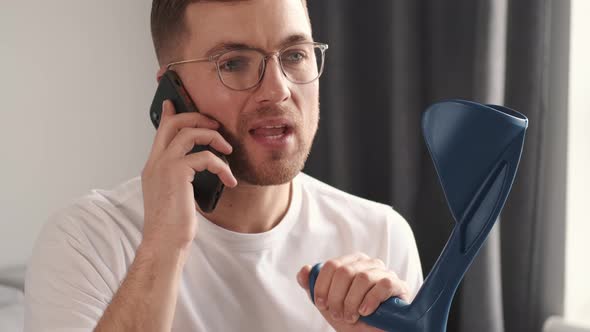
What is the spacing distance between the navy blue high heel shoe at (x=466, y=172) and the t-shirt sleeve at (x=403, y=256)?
2.26ft

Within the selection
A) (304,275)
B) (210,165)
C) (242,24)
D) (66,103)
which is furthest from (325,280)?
(66,103)

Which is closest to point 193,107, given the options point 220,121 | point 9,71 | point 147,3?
point 220,121

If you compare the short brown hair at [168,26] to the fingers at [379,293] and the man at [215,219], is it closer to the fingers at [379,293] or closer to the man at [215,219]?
the man at [215,219]

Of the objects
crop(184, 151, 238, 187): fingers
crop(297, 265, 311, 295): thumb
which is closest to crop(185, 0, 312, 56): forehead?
crop(184, 151, 238, 187): fingers

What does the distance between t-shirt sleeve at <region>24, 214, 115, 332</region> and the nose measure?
0.44m

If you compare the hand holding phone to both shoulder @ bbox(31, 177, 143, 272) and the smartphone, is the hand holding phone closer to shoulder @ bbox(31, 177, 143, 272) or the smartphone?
the smartphone

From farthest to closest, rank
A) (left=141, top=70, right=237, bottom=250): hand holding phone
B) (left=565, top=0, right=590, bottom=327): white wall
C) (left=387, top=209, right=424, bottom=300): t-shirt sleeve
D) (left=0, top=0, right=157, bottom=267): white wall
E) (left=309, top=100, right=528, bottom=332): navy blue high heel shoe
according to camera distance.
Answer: (left=0, top=0, right=157, bottom=267): white wall
(left=565, top=0, right=590, bottom=327): white wall
(left=387, top=209, right=424, bottom=300): t-shirt sleeve
(left=141, top=70, right=237, bottom=250): hand holding phone
(left=309, top=100, right=528, bottom=332): navy blue high heel shoe

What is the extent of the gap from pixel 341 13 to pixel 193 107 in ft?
3.80

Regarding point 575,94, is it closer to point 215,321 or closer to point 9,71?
point 215,321

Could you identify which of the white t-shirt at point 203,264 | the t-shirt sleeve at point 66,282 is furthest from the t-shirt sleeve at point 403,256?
the t-shirt sleeve at point 66,282

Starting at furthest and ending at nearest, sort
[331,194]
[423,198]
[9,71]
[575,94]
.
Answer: [423,198] → [9,71] → [575,94] → [331,194]

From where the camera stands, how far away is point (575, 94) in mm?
1895

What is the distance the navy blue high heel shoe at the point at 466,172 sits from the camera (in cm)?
66

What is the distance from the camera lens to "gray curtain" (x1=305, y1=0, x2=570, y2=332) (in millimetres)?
1884
